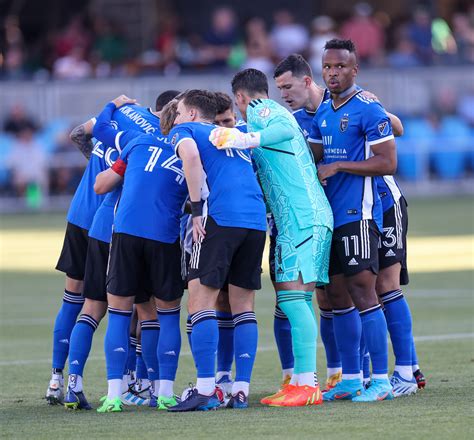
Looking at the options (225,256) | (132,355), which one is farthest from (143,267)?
(132,355)

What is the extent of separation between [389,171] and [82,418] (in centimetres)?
241

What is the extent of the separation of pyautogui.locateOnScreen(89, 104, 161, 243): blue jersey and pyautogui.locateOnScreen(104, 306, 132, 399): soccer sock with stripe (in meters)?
0.59

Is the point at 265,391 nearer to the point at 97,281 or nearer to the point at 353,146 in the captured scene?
the point at 97,281

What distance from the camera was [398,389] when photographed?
8398 millimetres

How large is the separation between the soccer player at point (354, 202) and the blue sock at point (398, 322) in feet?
1.22

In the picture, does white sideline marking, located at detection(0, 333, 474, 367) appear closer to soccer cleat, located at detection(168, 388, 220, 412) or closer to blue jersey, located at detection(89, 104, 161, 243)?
blue jersey, located at detection(89, 104, 161, 243)

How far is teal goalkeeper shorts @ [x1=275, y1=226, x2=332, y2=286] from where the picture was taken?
26.5 feet

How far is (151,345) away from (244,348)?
28.4 inches

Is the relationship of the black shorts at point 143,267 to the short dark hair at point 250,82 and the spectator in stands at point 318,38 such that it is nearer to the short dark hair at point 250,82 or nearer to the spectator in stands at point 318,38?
the short dark hair at point 250,82

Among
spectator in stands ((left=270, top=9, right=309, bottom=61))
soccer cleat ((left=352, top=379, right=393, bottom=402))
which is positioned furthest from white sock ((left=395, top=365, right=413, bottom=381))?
spectator in stands ((left=270, top=9, right=309, bottom=61))

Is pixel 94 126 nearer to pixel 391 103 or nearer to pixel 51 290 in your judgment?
pixel 51 290

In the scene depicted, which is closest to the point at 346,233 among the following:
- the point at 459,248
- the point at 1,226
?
the point at 459,248

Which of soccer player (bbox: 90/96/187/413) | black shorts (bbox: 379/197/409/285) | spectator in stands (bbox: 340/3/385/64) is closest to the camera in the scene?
soccer player (bbox: 90/96/187/413)

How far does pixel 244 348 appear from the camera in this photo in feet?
26.3
